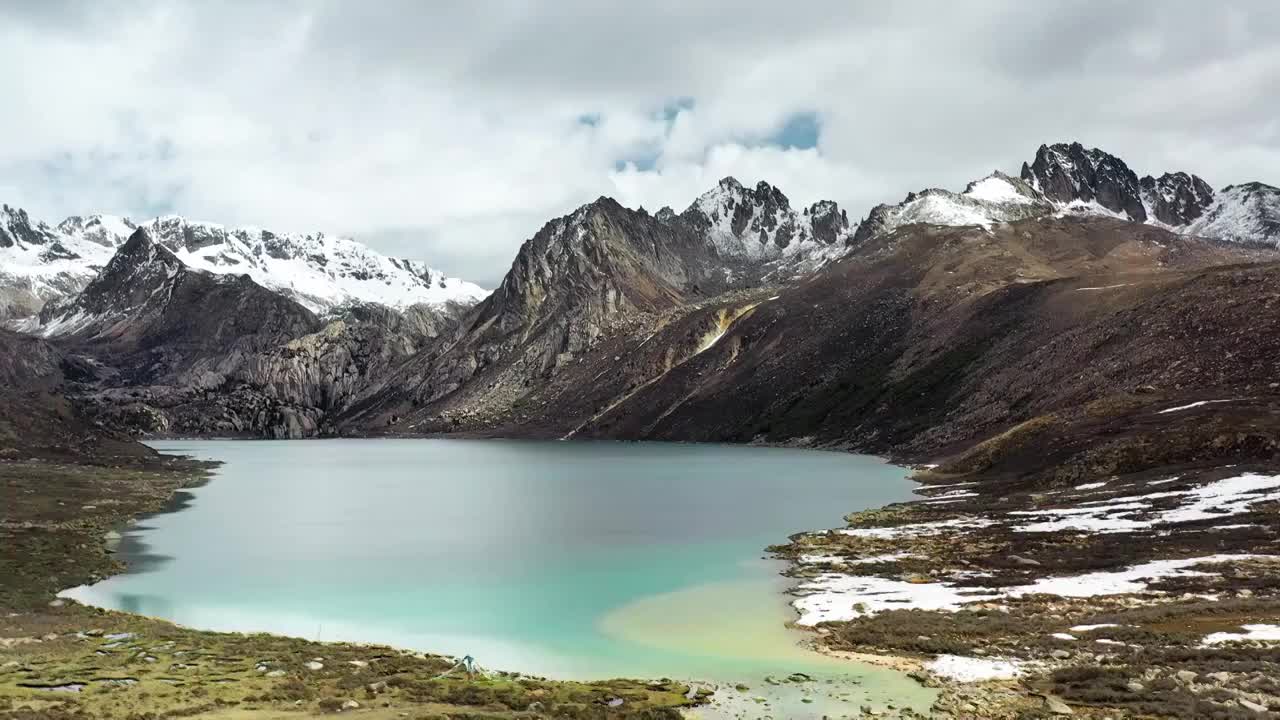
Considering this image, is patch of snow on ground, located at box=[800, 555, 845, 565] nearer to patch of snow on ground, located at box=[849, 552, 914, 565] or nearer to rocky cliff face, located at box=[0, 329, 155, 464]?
patch of snow on ground, located at box=[849, 552, 914, 565]

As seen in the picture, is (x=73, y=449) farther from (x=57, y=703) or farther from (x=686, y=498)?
(x=57, y=703)

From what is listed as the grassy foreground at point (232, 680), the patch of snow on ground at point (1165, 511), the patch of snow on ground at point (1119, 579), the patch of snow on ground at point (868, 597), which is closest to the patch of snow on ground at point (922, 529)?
the patch of snow on ground at point (1165, 511)

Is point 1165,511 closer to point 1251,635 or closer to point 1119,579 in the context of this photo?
point 1119,579

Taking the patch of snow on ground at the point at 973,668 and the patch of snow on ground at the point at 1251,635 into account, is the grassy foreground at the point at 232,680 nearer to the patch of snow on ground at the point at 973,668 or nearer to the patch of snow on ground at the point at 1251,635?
the patch of snow on ground at the point at 973,668

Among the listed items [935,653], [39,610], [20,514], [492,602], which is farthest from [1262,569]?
[20,514]

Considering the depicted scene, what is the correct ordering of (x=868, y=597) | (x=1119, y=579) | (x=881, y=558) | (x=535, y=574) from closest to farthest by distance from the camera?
1. (x=1119, y=579)
2. (x=868, y=597)
3. (x=535, y=574)
4. (x=881, y=558)

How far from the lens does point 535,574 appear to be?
56.3 m

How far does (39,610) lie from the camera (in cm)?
4519

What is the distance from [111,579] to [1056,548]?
5831 centimetres

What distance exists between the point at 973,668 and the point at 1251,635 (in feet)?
33.2

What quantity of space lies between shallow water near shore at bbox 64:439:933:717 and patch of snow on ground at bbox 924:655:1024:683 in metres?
1.76

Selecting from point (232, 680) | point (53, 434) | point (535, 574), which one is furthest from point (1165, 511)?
point (53, 434)

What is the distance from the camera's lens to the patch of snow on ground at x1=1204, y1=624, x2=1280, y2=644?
31.8 m

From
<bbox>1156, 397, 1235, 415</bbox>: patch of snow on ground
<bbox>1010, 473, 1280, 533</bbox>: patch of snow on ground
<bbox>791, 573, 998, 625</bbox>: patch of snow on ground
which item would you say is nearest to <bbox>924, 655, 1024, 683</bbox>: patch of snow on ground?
<bbox>791, 573, 998, 625</bbox>: patch of snow on ground
